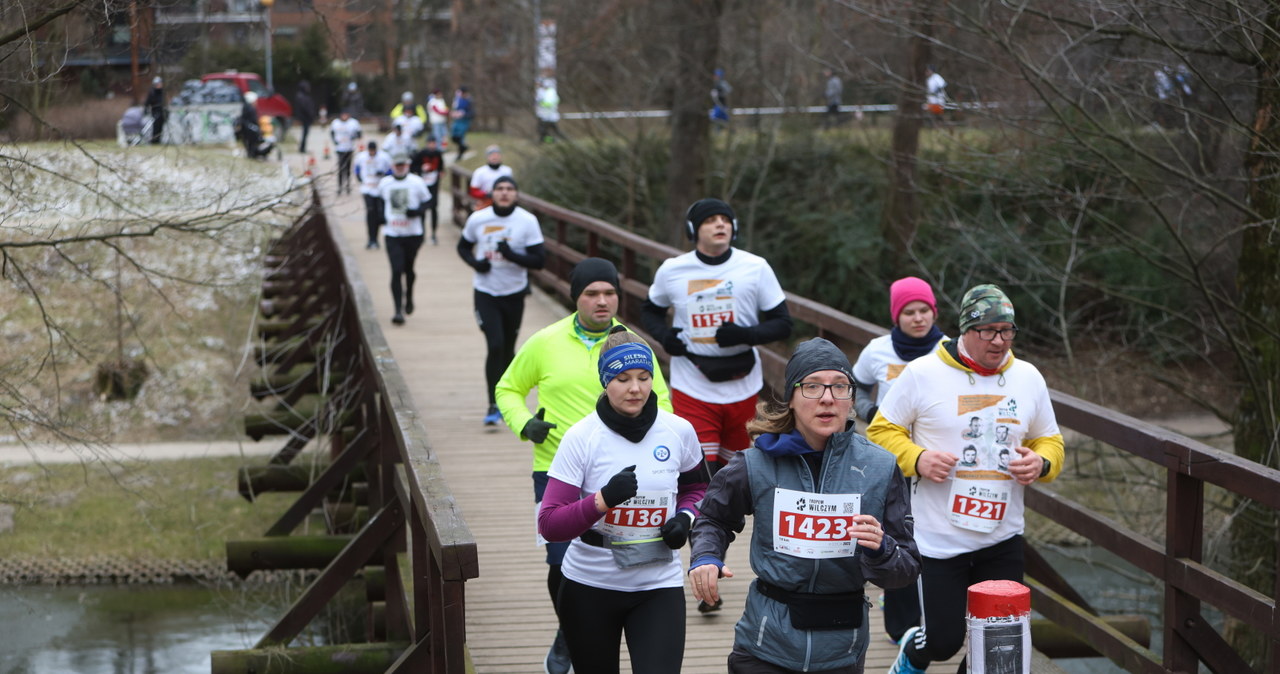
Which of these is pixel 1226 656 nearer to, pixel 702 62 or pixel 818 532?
pixel 818 532

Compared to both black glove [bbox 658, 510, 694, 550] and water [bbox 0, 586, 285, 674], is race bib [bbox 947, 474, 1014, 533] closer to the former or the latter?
black glove [bbox 658, 510, 694, 550]

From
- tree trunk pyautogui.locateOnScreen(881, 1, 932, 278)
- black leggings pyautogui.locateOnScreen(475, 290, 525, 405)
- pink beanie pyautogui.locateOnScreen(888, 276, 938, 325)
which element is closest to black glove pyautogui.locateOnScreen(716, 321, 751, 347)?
pink beanie pyautogui.locateOnScreen(888, 276, 938, 325)

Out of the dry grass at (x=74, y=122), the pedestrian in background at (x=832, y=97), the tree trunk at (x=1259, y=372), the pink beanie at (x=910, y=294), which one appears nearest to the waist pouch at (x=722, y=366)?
the pink beanie at (x=910, y=294)

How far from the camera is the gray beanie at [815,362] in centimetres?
415

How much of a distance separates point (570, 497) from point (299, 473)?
934cm

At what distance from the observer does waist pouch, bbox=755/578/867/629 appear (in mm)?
4137

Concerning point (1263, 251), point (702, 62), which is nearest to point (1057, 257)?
point (702, 62)

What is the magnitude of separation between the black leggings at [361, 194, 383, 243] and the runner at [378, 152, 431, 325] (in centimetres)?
580

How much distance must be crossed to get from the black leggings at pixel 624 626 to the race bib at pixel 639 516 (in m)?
0.21

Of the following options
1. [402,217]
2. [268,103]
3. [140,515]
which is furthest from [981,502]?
[268,103]

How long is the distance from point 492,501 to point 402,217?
6.12 m

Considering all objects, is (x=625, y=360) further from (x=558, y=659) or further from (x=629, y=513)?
(x=558, y=659)

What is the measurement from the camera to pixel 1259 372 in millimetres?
10266

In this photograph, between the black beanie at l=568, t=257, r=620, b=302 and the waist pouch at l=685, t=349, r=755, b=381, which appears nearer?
the black beanie at l=568, t=257, r=620, b=302
